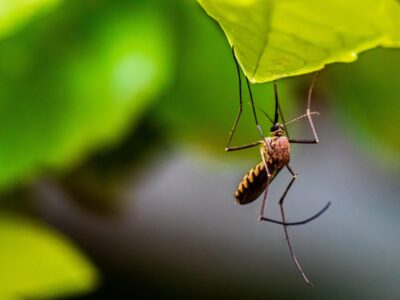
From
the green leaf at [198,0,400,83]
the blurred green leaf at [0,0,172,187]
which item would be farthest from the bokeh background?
the green leaf at [198,0,400,83]

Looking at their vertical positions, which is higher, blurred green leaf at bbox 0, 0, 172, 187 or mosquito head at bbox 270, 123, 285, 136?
blurred green leaf at bbox 0, 0, 172, 187

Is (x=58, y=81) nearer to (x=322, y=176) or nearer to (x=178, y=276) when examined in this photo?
(x=178, y=276)

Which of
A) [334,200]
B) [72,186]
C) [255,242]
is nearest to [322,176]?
[334,200]

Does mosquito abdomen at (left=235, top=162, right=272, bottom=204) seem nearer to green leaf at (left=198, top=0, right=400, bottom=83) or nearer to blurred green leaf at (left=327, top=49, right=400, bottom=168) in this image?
blurred green leaf at (left=327, top=49, right=400, bottom=168)

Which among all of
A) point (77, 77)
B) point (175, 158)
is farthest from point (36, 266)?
point (175, 158)

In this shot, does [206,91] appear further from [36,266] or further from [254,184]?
[36,266]

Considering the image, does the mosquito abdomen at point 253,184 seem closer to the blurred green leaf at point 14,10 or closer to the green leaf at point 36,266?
the green leaf at point 36,266
